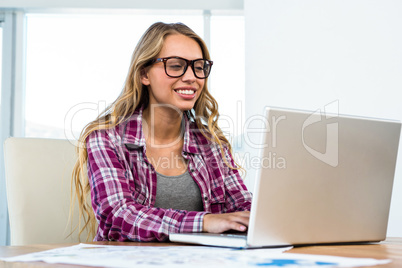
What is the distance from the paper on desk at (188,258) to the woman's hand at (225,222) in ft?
0.41

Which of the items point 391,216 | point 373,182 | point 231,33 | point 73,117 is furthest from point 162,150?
point 231,33

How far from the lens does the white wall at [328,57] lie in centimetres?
295

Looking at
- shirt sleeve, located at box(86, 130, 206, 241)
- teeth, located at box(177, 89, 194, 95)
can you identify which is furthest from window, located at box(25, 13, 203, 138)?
shirt sleeve, located at box(86, 130, 206, 241)

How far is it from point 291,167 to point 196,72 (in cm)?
87

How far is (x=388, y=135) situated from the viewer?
1.02 meters

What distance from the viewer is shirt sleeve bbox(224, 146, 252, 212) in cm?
168

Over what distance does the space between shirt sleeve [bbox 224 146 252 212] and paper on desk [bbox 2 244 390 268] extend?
78 cm

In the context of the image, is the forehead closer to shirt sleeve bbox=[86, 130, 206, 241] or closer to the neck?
the neck

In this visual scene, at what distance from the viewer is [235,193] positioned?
1.74m

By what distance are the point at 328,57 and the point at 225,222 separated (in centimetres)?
244

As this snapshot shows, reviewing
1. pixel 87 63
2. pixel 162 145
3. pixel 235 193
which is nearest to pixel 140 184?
pixel 162 145

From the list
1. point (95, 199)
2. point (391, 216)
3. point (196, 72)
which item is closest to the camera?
point (95, 199)

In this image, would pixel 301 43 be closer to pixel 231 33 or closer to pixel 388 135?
pixel 231 33

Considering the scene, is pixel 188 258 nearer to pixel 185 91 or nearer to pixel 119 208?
pixel 119 208
